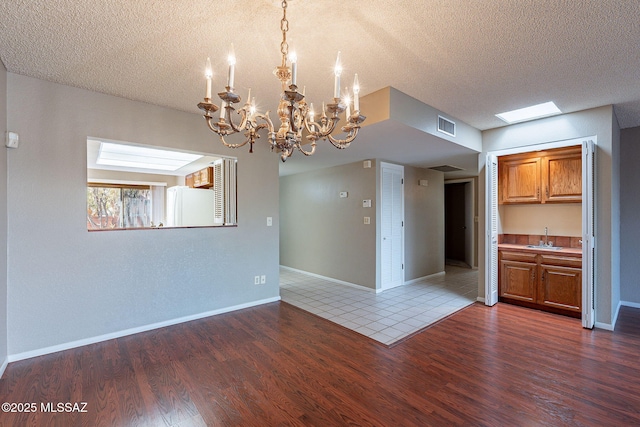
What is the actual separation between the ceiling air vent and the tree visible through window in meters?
3.46

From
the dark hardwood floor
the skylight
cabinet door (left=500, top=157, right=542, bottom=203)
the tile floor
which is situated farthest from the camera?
cabinet door (left=500, top=157, right=542, bottom=203)

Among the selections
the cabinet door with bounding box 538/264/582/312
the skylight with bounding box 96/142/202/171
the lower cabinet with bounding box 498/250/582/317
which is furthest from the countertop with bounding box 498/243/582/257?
the skylight with bounding box 96/142/202/171

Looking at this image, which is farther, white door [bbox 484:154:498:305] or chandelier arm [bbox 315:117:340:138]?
white door [bbox 484:154:498:305]

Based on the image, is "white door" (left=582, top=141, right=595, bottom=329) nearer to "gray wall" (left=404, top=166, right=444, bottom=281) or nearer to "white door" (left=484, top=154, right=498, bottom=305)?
"white door" (left=484, top=154, right=498, bottom=305)

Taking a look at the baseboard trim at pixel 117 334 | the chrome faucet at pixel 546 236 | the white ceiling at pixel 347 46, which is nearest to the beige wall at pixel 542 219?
the chrome faucet at pixel 546 236

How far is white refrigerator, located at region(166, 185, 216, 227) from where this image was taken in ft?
11.4

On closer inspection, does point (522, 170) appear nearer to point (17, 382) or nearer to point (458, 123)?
point (458, 123)

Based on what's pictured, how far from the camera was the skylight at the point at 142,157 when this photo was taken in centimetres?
306

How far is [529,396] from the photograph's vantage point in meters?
2.02

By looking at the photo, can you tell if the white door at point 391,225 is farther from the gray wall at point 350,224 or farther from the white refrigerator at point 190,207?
the white refrigerator at point 190,207

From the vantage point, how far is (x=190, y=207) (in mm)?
3648

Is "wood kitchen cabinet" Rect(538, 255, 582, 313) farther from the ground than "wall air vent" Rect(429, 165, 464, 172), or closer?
closer

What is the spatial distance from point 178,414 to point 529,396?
2.35 meters

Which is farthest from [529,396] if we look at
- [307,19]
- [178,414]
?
[307,19]
